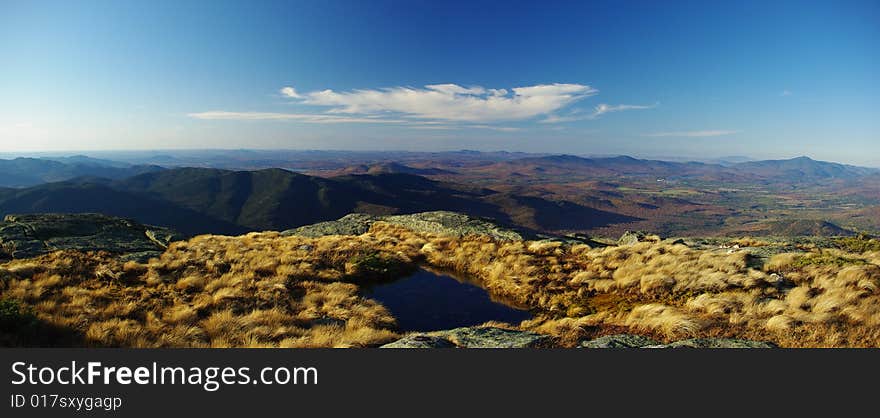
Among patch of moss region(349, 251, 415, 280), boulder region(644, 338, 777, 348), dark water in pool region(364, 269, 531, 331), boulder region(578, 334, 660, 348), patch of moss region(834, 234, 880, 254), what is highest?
patch of moss region(834, 234, 880, 254)

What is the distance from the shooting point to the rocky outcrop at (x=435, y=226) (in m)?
19.2

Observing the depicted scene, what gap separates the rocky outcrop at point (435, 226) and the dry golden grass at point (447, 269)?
2.99 meters

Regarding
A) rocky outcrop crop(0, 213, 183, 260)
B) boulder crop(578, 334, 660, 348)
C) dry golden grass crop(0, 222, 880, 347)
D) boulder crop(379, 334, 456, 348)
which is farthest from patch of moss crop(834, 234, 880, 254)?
rocky outcrop crop(0, 213, 183, 260)

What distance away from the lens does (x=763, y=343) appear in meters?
7.06

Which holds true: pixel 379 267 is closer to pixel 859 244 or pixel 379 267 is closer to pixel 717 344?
pixel 717 344

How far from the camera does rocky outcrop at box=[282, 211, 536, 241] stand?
19219 mm

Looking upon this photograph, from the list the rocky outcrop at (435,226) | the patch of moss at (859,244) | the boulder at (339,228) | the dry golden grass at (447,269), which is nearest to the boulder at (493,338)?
the dry golden grass at (447,269)

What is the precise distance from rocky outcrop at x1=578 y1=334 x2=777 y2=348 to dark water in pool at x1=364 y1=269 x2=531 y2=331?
2970 millimetres

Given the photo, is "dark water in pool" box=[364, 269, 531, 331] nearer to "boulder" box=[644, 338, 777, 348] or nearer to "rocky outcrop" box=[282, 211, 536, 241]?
"boulder" box=[644, 338, 777, 348]

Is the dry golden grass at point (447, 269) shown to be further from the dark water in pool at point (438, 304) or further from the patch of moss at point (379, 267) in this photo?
the dark water in pool at point (438, 304)

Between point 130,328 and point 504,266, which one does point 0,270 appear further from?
point 504,266

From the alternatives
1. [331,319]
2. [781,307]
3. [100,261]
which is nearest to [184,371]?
[331,319]

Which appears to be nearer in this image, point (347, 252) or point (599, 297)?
point (599, 297)

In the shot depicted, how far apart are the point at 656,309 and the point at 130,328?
12491 millimetres
